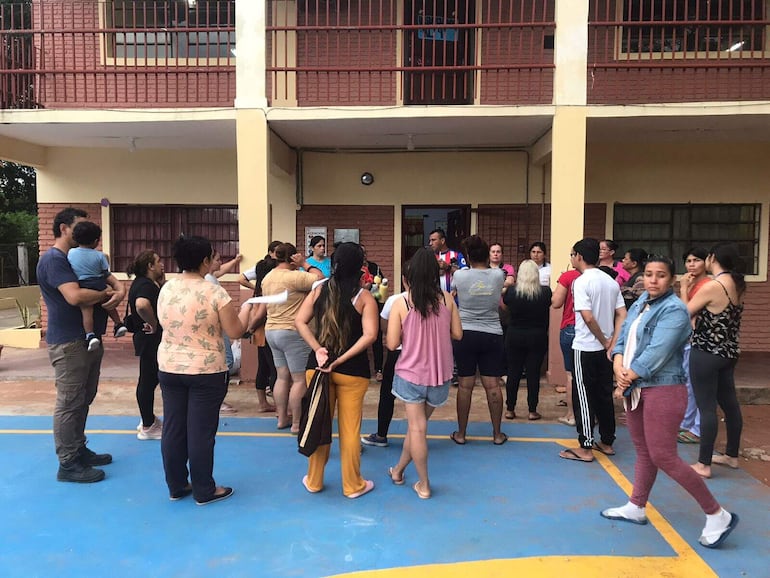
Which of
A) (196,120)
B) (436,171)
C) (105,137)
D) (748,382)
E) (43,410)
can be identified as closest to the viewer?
(43,410)

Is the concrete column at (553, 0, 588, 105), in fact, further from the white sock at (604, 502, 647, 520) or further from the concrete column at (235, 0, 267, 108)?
the white sock at (604, 502, 647, 520)

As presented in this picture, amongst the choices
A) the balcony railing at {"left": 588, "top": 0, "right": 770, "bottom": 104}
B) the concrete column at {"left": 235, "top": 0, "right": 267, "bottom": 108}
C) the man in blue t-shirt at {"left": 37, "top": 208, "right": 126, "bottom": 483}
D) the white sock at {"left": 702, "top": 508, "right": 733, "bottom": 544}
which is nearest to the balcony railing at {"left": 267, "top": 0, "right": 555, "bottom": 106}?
the balcony railing at {"left": 588, "top": 0, "right": 770, "bottom": 104}

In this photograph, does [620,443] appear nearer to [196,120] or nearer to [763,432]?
[763,432]

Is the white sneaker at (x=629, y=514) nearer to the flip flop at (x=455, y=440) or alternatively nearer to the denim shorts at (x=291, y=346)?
the flip flop at (x=455, y=440)

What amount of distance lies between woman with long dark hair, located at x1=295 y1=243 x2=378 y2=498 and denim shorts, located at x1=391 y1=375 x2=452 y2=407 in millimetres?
261

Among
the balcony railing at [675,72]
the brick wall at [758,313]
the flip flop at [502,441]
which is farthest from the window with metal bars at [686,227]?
the flip flop at [502,441]

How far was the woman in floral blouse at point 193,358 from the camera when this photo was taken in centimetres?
347

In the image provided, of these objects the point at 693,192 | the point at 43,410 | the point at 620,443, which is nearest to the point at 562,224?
the point at 620,443

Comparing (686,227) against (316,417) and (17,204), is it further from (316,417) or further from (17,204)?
(17,204)

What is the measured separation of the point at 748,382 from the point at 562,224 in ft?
9.80

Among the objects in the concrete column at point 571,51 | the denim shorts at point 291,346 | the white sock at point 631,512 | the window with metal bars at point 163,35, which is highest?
the window with metal bars at point 163,35

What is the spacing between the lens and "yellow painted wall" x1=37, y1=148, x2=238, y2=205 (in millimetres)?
9289

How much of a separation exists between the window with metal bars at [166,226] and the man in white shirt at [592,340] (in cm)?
673

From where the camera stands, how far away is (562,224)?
675 centimetres
